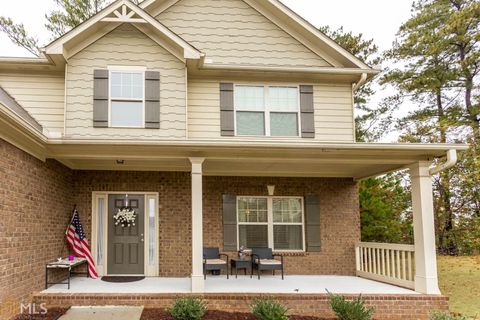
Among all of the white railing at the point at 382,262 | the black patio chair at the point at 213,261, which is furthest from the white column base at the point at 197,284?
the white railing at the point at 382,262

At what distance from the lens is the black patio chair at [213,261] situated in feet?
28.0

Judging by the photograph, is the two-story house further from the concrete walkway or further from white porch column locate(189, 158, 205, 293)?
the concrete walkway

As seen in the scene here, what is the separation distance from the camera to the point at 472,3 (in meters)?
15.9

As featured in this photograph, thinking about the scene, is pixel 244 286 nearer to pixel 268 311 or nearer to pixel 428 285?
pixel 268 311

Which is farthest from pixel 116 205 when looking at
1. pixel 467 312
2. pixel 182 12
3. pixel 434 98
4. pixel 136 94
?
pixel 434 98

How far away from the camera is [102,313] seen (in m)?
6.51

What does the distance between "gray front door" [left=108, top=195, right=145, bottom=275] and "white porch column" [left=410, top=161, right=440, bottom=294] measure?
18.1ft

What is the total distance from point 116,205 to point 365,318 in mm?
5685

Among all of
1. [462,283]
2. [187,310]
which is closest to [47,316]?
[187,310]

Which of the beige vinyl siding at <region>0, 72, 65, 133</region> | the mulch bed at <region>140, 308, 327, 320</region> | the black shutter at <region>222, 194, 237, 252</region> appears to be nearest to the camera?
the mulch bed at <region>140, 308, 327, 320</region>

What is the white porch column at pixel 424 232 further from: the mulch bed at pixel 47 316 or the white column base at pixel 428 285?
the mulch bed at pixel 47 316

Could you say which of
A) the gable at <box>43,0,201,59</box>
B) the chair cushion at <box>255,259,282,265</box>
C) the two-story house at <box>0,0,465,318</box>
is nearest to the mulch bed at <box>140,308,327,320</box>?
the two-story house at <box>0,0,465,318</box>

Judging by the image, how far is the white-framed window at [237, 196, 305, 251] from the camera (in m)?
9.77

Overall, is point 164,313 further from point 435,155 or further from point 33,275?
point 435,155
